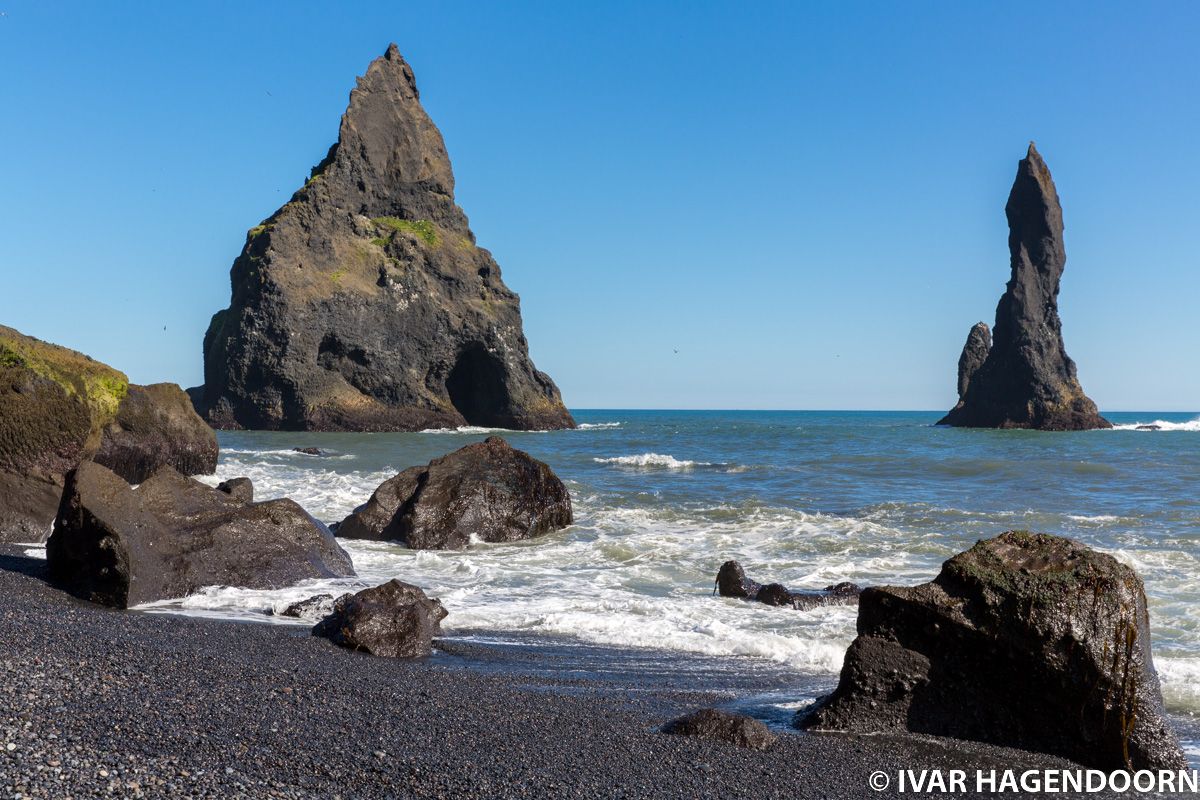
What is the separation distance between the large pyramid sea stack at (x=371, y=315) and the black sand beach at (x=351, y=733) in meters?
57.3

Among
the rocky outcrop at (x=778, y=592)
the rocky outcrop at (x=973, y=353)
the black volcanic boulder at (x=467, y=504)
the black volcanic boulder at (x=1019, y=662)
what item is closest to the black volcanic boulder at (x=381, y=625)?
the black volcanic boulder at (x=1019, y=662)

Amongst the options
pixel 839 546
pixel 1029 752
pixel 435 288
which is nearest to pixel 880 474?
pixel 839 546

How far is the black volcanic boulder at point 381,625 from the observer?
7219mm

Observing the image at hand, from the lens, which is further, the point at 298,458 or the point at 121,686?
the point at 298,458

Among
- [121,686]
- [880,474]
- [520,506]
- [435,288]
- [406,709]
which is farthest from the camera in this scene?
[435,288]

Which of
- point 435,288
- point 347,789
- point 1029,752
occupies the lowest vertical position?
point 1029,752

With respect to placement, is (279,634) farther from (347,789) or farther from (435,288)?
(435,288)

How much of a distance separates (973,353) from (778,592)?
314 ft

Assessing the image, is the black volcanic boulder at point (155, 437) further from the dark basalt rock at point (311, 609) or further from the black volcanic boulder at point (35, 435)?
the dark basalt rock at point (311, 609)

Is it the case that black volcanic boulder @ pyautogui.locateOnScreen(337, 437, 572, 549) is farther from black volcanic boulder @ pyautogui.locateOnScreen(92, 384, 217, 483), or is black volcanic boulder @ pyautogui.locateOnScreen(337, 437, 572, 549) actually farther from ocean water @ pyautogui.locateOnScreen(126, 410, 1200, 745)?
black volcanic boulder @ pyautogui.locateOnScreen(92, 384, 217, 483)

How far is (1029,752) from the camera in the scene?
551 centimetres

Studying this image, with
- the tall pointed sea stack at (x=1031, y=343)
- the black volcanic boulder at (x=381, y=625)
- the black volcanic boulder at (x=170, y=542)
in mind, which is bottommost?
the black volcanic boulder at (x=381, y=625)

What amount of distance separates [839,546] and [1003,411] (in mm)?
73000

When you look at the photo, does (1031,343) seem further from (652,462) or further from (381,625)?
(381,625)
